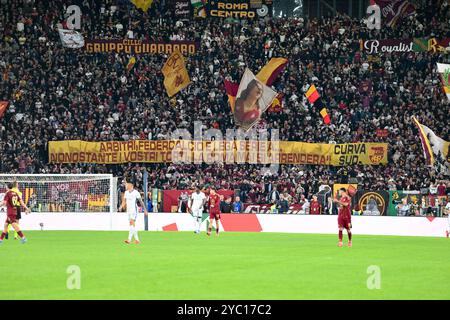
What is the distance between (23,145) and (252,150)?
12.3 metres

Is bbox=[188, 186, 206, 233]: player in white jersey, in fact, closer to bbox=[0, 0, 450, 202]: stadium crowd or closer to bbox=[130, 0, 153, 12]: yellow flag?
bbox=[0, 0, 450, 202]: stadium crowd

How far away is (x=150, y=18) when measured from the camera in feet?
196

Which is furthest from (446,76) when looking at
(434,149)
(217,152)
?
(217,152)

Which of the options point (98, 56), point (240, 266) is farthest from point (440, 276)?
point (98, 56)

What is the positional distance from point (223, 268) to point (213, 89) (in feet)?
109

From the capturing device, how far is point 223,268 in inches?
862

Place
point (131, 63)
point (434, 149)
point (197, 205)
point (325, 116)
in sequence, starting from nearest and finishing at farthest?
point (197, 205), point (434, 149), point (325, 116), point (131, 63)

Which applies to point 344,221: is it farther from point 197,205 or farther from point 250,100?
point 250,100

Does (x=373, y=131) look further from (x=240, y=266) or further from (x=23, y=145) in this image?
(x=240, y=266)

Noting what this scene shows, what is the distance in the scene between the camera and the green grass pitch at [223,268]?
1711cm

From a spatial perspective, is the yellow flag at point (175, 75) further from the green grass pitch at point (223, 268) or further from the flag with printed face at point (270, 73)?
the green grass pitch at point (223, 268)

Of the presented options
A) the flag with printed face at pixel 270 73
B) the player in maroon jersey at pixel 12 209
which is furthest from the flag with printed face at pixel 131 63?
the player in maroon jersey at pixel 12 209

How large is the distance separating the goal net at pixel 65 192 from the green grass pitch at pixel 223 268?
7927mm

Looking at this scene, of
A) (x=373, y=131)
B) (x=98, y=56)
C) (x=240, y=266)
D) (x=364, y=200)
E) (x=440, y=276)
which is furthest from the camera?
(x=98, y=56)
